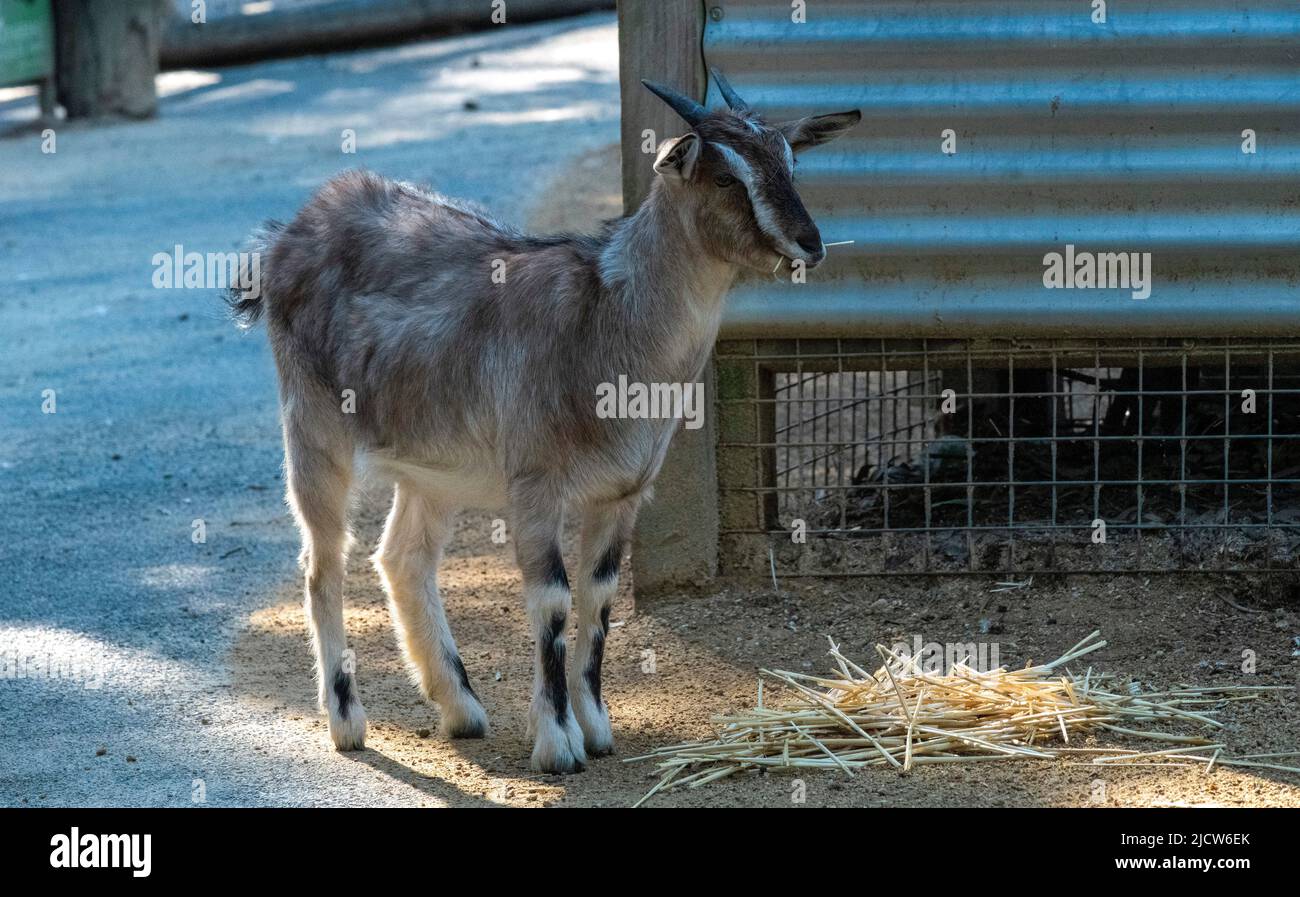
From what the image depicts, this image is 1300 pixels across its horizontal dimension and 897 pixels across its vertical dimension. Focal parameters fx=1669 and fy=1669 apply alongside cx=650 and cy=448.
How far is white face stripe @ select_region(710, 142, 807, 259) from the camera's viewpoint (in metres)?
4.54

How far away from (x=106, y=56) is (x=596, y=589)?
13.5m

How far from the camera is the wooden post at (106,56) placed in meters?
16.6

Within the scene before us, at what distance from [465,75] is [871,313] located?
13044mm

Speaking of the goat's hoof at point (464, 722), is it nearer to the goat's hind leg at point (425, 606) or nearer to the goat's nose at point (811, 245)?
the goat's hind leg at point (425, 606)

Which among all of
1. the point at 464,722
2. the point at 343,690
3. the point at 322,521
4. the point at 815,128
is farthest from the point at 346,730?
the point at 815,128

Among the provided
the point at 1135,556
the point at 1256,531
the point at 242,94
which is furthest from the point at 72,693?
the point at 242,94

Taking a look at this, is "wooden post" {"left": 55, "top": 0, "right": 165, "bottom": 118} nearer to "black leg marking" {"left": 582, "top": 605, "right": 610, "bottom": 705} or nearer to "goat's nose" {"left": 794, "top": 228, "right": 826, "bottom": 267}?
"black leg marking" {"left": 582, "top": 605, "right": 610, "bottom": 705}

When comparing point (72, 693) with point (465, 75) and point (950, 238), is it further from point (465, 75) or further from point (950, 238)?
point (465, 75)

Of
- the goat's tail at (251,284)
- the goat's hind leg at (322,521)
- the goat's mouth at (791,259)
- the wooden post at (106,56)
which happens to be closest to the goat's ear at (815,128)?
the goat's mouth at (791,259)

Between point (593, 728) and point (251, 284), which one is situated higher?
point (251, 284)

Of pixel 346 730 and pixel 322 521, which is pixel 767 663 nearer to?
pixel 346 730

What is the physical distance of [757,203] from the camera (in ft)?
15.0

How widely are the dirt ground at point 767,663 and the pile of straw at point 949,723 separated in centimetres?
7

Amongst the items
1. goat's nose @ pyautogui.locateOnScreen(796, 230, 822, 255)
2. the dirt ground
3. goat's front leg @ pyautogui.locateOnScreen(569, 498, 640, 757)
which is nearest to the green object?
the dirt ground
